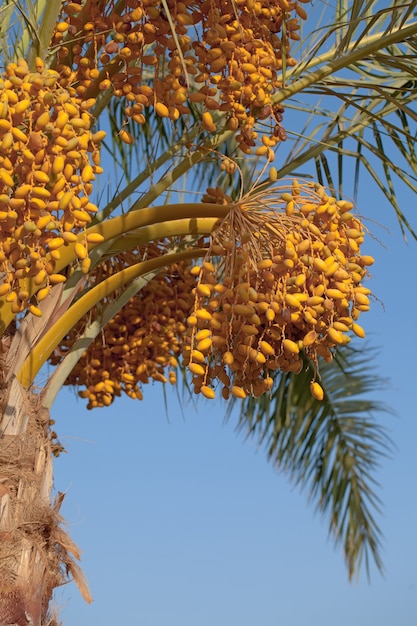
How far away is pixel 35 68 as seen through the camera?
2516 mm

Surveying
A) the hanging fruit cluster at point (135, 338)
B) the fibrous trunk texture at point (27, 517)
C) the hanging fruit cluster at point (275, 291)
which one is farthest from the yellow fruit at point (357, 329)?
the hanging fruit cluster at point (135, 338)

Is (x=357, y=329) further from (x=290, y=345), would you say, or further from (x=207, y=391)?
(x=207, y=391)

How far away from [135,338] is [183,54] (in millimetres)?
1393

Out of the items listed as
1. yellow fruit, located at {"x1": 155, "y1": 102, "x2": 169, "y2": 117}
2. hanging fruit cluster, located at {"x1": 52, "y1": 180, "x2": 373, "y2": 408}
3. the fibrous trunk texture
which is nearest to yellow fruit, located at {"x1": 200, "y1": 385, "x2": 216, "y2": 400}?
hanging fruit cluster, located at {"x1": 52, "y1": 180, "x2": 373, "y2": 408}

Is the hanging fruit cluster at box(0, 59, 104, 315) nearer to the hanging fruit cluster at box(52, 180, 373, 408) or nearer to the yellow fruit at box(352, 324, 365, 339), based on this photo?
the hanging fruit cluster at box(52, 180, 373, 408)

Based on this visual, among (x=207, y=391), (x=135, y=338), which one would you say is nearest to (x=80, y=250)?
(x=207, y=391)

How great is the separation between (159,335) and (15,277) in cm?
150

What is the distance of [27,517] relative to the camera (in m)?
2.55

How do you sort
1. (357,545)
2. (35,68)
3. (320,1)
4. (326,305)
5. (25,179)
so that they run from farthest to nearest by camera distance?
1. (357,545)
2. (320,1)
3. (35,68)
4. (326,305)
5. (25,179)

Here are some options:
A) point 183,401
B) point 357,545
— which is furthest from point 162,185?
point 357,545

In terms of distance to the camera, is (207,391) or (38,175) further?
(207,391)

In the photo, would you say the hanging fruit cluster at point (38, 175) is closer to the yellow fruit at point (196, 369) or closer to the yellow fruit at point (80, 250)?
the yellow fruit at point (80, 250)

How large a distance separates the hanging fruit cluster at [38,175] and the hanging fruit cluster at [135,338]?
1410mm

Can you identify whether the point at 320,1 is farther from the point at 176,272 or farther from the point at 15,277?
the point at 15,277
